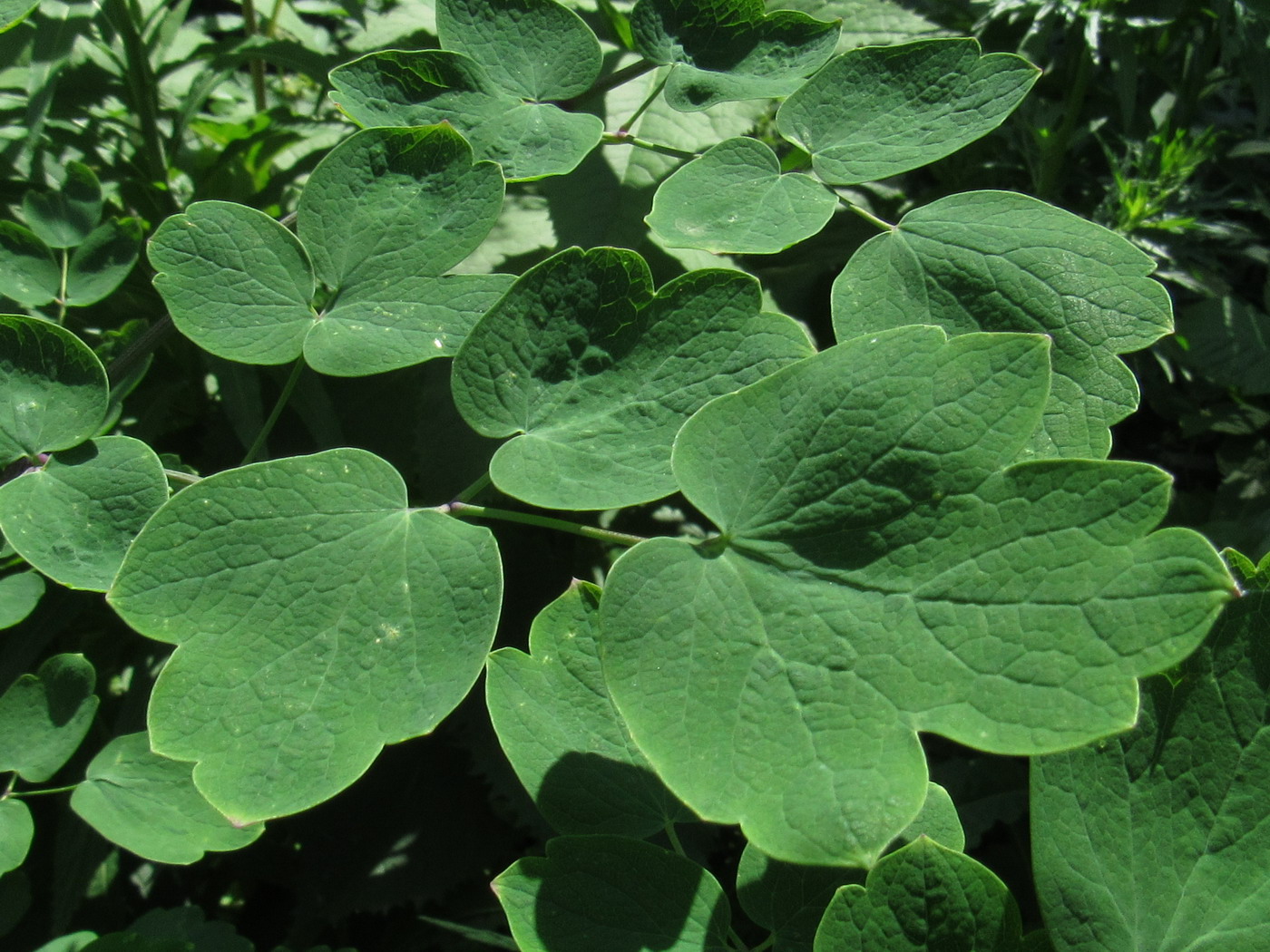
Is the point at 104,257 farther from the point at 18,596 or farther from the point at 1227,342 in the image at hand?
the point at 1227,342

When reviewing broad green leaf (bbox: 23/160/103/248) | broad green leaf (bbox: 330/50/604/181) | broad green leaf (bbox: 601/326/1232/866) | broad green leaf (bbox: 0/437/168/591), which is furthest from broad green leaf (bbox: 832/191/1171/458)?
broad green leaf (bbox: 23/160/103/248)

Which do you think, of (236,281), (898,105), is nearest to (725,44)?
(898,105)

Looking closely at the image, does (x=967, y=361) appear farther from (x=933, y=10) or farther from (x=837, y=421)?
(x=933, y=10)

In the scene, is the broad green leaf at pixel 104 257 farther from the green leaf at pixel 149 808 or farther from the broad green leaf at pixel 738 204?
the broad green leaf at pixel 738 204

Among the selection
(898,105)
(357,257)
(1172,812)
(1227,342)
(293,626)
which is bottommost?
(1227,342)

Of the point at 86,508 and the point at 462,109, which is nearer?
the point at 86,508

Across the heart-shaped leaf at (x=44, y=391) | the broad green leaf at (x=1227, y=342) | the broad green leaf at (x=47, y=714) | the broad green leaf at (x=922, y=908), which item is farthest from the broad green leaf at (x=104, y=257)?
the broad green leaf at (x=1227, y=342)

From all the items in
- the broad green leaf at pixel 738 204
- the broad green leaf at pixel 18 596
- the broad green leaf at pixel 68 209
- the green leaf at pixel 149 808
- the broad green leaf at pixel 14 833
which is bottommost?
the broad green leaf at pixel 14 833

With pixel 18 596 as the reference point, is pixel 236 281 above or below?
above
